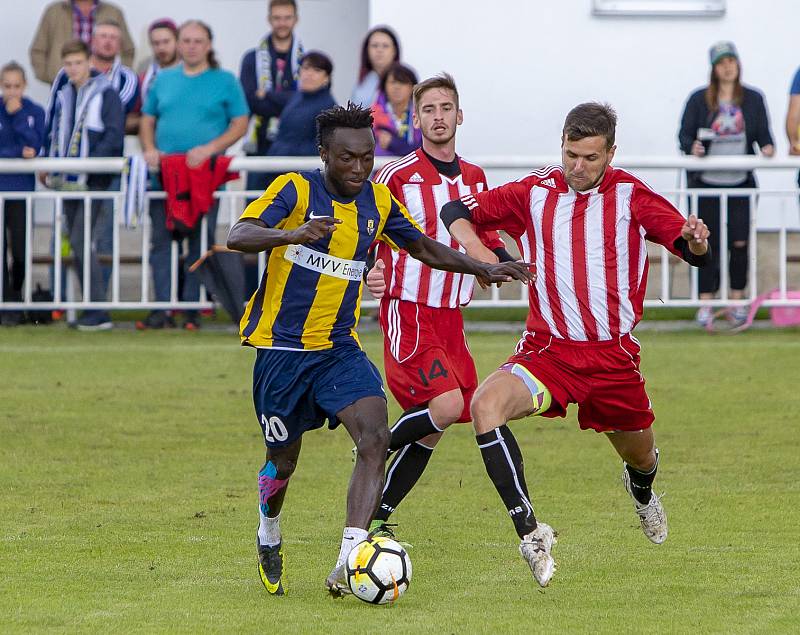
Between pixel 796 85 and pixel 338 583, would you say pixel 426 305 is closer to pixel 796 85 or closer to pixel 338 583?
pixel 338 583

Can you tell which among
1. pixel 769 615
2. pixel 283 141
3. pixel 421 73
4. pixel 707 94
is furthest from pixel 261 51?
pixel 769 615

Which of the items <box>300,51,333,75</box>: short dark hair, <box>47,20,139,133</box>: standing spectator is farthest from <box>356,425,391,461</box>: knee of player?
<box>47,20,139,133</box>: standing spectator

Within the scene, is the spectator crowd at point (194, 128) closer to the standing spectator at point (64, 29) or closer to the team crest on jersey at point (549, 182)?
the standing spectator at point (64, 29)

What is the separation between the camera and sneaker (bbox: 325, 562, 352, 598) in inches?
230

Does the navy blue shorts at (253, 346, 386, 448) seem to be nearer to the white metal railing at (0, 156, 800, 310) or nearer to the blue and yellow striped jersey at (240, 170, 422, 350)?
the blue and yellow striped jersey at (240, 170, 422, 350)

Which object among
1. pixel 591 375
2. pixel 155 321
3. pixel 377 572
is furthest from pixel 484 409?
pixel 155 321

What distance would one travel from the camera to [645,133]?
16219 millimetres

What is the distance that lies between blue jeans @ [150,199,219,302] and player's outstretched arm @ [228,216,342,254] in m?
7.75

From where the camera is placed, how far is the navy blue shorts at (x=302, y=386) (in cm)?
618

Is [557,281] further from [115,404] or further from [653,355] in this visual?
[653,355]

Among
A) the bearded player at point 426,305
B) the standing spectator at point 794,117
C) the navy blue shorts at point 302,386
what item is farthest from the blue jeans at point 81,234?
the navy blue shorts at point 302,386

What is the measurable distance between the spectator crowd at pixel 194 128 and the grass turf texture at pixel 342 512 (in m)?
1.39

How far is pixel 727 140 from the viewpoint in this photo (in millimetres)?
13719

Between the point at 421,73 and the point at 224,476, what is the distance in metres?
8.11
